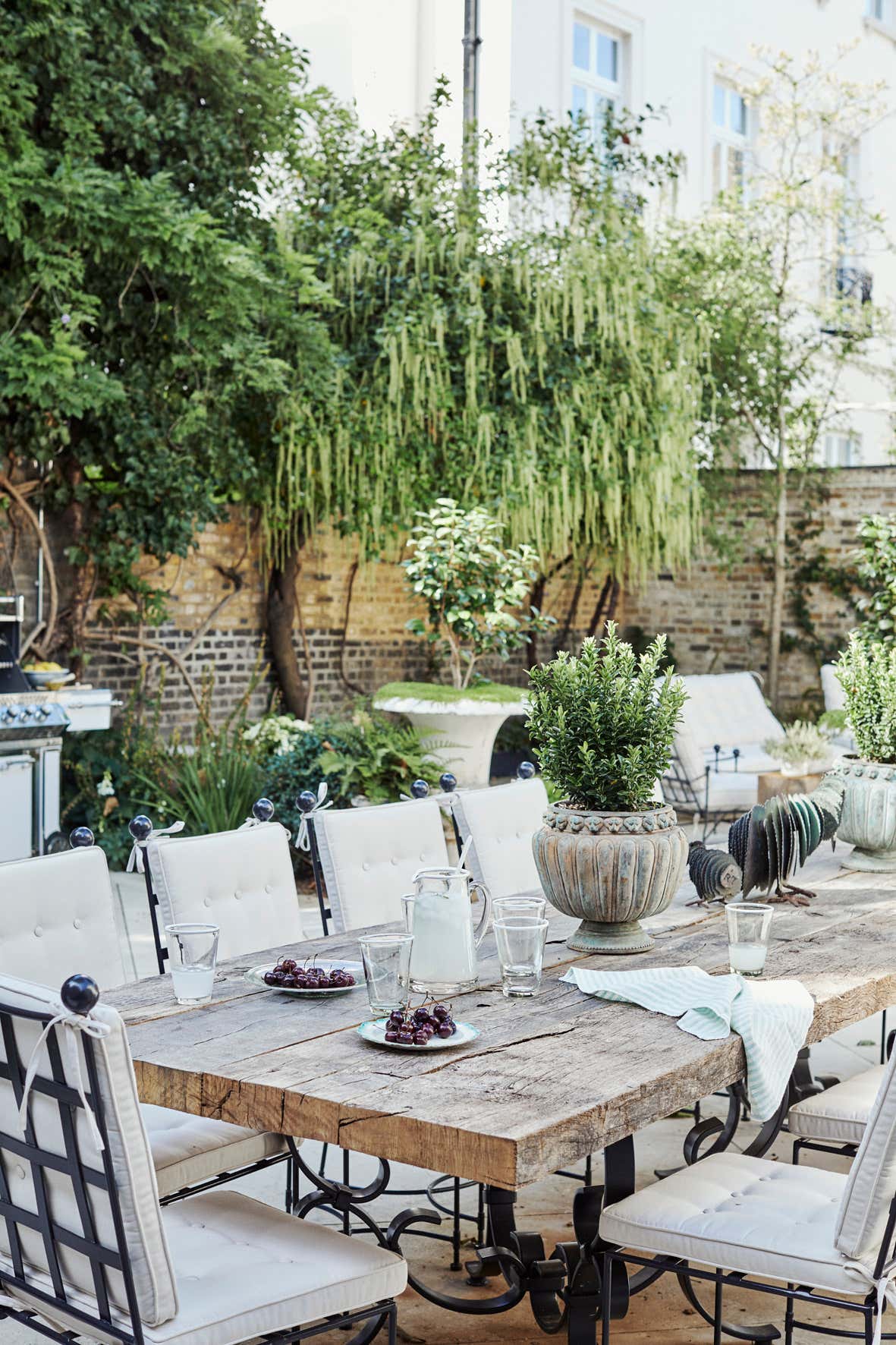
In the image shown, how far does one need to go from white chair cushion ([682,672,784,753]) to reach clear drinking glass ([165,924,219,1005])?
5489mm

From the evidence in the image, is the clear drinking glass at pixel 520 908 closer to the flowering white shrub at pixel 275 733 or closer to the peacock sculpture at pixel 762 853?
the peacock sculpture at pixel 762 853

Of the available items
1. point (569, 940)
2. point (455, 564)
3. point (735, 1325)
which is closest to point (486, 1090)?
point (569, 940)

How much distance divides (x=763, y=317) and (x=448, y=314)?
303 centimetres

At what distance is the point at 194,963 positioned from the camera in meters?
2.29

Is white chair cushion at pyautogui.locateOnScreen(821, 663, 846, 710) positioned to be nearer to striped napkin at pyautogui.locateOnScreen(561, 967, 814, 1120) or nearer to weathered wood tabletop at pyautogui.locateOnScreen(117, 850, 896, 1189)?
weathered wood tabletop at pyautogui.locateOnScreen(117, 850, 896, 1189)

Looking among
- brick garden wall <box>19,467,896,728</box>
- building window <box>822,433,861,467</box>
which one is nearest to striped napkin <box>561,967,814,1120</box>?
brick garden wall <box>19,467,896,728</box>

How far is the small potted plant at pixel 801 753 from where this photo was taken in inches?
277

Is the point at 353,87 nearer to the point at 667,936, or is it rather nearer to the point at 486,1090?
the point at 667,936

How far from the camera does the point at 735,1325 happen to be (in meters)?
2.72

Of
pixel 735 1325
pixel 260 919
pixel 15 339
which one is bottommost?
pixel 735 1325

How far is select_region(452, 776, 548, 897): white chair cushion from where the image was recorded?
3.51 meters

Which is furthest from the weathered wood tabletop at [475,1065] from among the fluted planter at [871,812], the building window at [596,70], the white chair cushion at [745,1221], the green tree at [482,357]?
the building window at [596,70]

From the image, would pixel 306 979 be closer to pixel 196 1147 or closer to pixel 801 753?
pixel 196 1147

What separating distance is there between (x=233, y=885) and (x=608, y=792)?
0.83 metres
